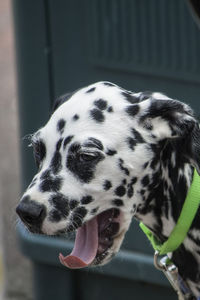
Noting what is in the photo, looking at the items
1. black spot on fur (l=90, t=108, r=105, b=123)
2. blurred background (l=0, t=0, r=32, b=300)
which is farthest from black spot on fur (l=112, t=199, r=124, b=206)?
blurred background (l=0, t=0, r=32, b=300)

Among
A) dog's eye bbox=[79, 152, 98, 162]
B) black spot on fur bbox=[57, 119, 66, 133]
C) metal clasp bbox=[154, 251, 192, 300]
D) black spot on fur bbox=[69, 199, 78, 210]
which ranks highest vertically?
black spot on fur bbox=[57, 119, 66, 133]

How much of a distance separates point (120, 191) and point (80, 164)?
8.5 inches

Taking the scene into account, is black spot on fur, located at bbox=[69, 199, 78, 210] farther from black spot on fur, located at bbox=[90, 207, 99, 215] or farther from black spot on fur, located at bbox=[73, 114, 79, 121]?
black spot on fur, located at bbox=[73, 114, 79, 121]

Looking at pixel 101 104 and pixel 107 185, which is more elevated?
pixel 101 104

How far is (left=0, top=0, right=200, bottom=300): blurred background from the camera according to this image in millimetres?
5691

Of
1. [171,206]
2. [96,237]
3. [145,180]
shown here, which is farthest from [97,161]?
[171,206]

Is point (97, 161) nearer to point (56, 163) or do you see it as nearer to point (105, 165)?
point (105, 165)

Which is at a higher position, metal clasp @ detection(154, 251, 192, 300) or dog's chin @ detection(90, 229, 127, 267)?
dog's chin @ detection(90, 229, 127, 267)

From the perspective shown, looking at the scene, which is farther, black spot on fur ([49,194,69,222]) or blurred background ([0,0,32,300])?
blurred background ([0,0,32,300])

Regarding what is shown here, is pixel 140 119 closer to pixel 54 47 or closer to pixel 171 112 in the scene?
pixel 171 112

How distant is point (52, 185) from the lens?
3852mm

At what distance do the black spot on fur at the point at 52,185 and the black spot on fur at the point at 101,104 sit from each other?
34 centimetres

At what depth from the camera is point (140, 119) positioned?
13.0 feet

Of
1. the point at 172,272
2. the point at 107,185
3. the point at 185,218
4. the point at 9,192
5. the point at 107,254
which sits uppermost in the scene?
the point at 107,185
